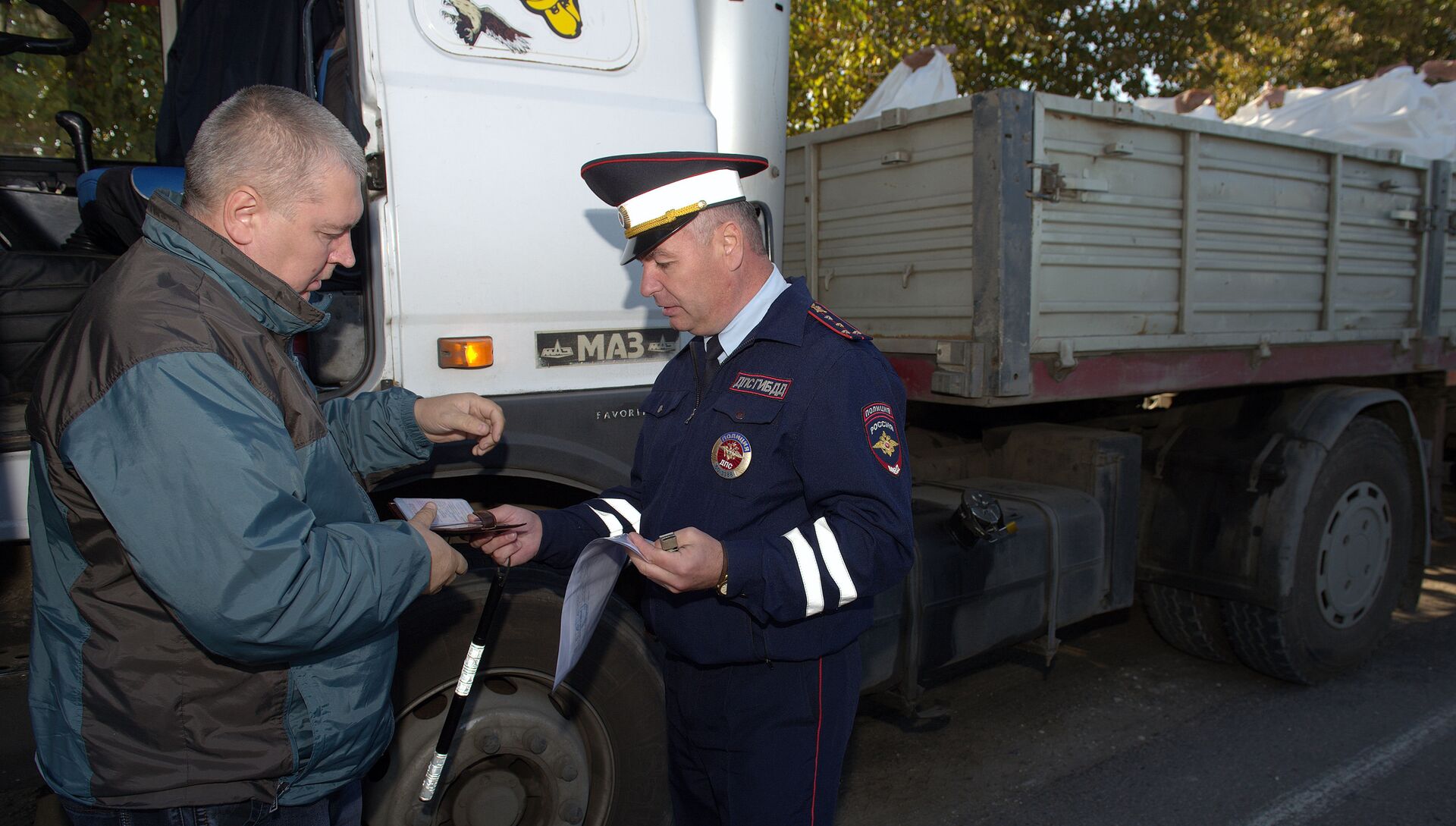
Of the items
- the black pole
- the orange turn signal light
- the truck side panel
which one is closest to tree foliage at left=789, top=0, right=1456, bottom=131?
the truck side panel

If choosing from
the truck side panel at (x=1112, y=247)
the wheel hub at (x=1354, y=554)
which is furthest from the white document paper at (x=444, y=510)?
the wheel hub at (x=1354, y=554)

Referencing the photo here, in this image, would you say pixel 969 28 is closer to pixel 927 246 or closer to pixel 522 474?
pixel 927 246

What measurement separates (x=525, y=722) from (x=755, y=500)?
2.84 ft

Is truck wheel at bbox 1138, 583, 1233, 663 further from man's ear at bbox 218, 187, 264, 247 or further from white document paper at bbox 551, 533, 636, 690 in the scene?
man's ear at bbox 218, 187, 264, 247

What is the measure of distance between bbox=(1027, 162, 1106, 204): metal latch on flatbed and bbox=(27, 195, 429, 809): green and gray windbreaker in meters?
2.28

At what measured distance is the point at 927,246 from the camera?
336 cm

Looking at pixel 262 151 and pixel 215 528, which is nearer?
pixel 215 528

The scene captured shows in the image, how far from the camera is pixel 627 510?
7.17 feet

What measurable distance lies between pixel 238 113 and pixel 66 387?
0.45 m

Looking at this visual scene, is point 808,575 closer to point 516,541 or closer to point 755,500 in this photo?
point 755,500

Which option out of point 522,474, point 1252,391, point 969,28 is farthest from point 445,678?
point 969,28

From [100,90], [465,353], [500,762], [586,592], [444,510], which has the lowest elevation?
[500,762]

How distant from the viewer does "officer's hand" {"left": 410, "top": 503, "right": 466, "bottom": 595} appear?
1534 mm

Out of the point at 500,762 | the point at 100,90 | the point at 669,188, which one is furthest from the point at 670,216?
the point at 100,90
